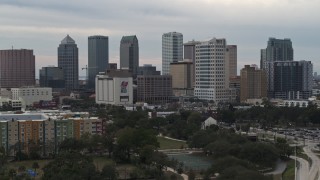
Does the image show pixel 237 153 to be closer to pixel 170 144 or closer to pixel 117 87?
pixel 170 144

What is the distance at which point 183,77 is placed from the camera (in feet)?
250

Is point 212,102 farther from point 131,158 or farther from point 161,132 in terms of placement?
point 131,158

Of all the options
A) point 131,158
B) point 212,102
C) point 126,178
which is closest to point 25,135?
point 131,158

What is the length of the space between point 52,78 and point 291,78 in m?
39.3

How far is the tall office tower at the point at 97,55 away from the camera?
10456 cm

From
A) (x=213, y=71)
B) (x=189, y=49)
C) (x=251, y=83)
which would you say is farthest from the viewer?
(x=189, y=49)

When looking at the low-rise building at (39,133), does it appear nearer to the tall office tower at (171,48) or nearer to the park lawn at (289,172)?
the park lawn at (289,172)

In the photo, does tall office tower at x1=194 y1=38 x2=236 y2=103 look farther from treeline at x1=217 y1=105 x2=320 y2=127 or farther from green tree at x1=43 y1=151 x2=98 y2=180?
green tree at x1=43 y1=151 x2=98 y2=180

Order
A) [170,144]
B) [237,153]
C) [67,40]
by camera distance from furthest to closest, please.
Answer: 1. [67,40]
2. [170,144]
3. [237,153]

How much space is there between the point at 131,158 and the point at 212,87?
36280 mm

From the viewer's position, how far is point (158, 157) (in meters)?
22.9

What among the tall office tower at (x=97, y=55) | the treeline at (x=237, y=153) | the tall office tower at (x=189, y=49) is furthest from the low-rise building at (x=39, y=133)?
the tall office tower at (x=97, y=55)

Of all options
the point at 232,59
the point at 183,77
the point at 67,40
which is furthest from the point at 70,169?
the point at 67,40

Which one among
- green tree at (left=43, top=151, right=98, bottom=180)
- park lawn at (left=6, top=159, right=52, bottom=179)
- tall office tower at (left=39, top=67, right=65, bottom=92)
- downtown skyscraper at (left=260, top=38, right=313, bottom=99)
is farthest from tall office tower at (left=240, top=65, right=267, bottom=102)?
green tree at (left=43, top=151, right=98, bottom=180)
